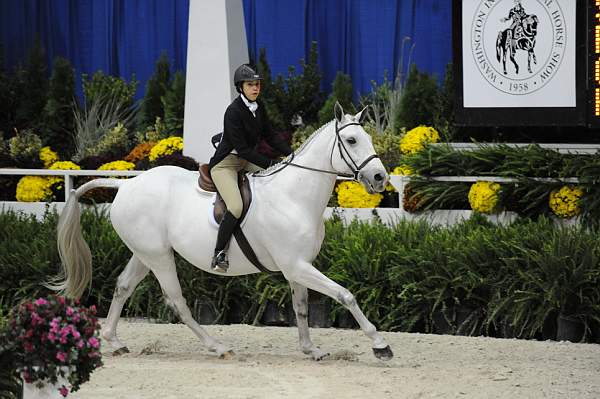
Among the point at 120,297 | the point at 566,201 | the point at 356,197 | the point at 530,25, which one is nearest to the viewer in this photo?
the point at 120,297

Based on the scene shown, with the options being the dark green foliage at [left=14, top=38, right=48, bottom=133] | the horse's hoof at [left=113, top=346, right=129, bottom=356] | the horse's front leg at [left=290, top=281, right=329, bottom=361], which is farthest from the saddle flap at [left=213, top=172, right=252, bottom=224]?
the dark green foliage at [left=14, top=38, right=48, bottom=133]

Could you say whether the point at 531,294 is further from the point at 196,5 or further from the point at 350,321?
the point at 196,5

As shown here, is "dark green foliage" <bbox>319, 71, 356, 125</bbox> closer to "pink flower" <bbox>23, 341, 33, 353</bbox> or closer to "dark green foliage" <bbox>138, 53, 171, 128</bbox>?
"dark green foliage" <bbox>138, 53, 171, 128</bbox>

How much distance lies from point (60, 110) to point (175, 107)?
1.82m

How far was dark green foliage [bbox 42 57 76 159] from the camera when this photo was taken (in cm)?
1573

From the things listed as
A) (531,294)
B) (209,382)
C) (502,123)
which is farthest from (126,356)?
(502,123)

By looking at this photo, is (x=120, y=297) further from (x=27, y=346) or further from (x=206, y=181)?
(x=27, y=346)

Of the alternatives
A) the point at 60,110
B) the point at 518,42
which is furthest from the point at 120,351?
the point at 60,110

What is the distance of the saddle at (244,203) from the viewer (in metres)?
8.76

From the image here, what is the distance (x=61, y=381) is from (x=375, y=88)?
9.41 metres

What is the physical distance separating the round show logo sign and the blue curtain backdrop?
2681 millimetres

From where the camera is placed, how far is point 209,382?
7723 millimetres

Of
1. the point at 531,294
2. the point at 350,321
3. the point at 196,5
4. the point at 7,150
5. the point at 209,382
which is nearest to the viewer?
the point at 209,382

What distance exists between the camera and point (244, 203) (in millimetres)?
8789
